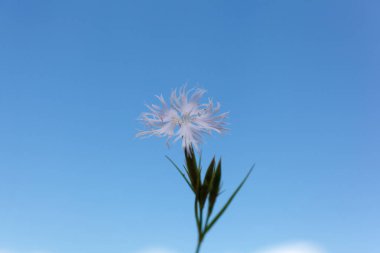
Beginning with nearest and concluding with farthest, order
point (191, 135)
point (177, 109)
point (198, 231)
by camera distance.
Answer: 1. point (198, 231)
2. point (191, 135)
3. point (177, 109)

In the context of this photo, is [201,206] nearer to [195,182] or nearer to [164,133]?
[195,182]

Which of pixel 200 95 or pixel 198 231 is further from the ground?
pixel 200 95

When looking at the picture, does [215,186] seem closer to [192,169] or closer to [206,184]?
[206,184]

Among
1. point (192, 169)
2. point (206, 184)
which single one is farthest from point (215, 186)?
point (192, 169)

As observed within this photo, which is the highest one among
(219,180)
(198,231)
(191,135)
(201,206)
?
(191,135)

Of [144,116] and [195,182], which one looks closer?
[195,182]

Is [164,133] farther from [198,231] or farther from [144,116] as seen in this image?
[198,231]

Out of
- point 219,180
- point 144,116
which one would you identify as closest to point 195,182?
point 219,180

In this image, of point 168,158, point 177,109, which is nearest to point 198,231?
point 168,158

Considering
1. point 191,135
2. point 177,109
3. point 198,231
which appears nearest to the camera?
point 198,231
